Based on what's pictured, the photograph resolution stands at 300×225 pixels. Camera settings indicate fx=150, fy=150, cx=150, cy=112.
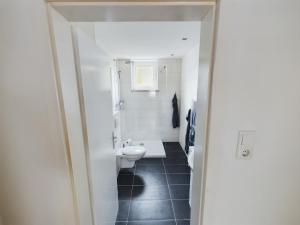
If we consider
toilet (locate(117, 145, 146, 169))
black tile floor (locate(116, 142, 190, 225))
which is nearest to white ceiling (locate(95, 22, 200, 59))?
toilet (locate(117, 145, 146, 169))

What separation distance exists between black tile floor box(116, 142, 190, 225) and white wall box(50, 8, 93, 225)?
3.63 ft

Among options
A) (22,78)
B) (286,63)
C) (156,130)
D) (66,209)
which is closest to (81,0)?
(22,78)

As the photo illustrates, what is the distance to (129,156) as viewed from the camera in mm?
2611

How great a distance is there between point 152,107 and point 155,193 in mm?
2151

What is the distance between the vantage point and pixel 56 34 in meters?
0.63

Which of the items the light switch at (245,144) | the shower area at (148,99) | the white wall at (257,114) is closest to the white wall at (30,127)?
the white wall at (257,114)

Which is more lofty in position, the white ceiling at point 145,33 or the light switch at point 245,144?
Result: the white ceiling at point 145,33

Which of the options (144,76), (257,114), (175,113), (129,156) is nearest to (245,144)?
(257,114)

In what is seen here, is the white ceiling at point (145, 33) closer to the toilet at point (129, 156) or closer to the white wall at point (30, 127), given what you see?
the white wall at point (30, 127)

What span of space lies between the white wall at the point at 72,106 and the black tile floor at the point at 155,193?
3.63 ft

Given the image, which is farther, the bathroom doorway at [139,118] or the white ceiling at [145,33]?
the white ceiling at [145,33]

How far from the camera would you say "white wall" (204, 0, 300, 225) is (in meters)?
0.61

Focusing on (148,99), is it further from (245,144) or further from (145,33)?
(245,144)

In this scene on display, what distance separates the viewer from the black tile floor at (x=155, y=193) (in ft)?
6.04
